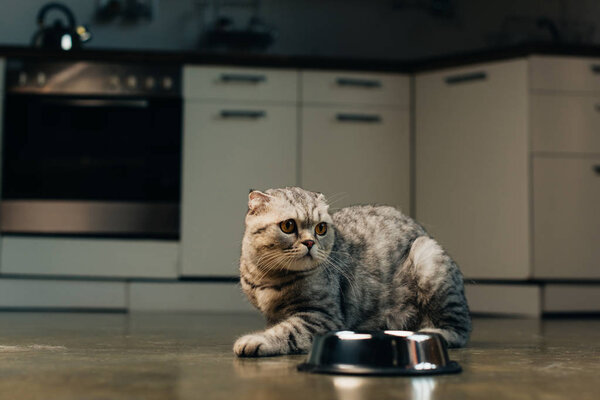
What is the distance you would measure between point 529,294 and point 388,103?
1122 millimetres

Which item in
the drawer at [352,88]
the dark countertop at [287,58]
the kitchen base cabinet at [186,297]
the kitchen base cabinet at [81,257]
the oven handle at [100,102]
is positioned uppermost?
the dark countertop at [287,58]

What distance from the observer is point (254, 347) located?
5.72 feet

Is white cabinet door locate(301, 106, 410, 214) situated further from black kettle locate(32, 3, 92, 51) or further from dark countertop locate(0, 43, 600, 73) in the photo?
black kettle locate(32, 3, 92, 51)

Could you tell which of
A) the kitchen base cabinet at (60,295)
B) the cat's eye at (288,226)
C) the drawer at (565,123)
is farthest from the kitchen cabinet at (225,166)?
the cat's eye at (288,226)

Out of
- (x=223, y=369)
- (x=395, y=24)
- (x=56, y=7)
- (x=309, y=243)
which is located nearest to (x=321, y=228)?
(x=309, y=243)

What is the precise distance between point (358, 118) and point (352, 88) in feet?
0.49

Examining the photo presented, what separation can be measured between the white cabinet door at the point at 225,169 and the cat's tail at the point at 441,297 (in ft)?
5.64

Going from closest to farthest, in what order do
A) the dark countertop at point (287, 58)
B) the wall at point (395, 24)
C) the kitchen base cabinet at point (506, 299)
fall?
the kitchen base cabinet at point (506, 299)
the dark countertop at point (287, 58)
the wall at point (395, 24)

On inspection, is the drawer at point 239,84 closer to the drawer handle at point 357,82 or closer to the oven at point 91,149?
the oven at point 91,149

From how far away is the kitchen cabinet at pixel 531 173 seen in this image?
346cm

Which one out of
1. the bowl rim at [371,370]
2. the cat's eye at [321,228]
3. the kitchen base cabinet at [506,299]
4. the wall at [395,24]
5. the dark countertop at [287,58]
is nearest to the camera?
the bowl rim at [371,370]

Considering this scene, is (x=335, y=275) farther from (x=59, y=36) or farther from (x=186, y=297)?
(x=59, y=36)

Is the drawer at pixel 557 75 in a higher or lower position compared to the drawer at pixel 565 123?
higher

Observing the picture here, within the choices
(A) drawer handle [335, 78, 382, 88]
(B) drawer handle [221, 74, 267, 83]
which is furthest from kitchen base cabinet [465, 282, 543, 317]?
(B) drawer handle [221, 74, 267, 83]
